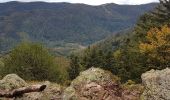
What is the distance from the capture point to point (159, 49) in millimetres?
70688

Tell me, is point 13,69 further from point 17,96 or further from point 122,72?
point 17,96

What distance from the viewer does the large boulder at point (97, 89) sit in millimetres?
22078

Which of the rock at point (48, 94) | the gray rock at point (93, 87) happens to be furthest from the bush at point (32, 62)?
the gray rock at point (93, 87)

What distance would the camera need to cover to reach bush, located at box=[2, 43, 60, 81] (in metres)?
107

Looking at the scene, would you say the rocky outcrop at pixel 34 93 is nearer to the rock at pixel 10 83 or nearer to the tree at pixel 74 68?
the rock at pixel 10 83

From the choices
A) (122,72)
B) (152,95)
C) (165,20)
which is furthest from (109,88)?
(122,72)

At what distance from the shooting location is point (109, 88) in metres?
22.6

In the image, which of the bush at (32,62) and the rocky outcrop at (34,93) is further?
the bush at (32,62)

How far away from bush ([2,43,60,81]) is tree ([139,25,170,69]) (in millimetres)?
42580

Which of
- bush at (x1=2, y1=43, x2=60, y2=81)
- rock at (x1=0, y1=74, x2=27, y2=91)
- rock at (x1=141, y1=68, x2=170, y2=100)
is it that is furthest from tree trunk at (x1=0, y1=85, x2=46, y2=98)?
bush at (x1=2, y1=43, x2=60, y2=81)

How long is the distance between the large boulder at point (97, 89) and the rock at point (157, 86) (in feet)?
6.68

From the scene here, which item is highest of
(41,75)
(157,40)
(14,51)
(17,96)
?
(17,96)

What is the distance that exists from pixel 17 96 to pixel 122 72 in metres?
70.8

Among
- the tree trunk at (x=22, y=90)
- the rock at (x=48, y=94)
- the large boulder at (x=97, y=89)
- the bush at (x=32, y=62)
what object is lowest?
the bush at (x=32, y=62)
